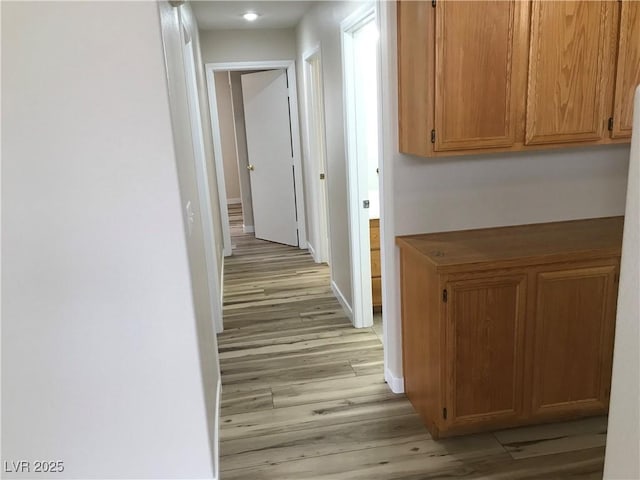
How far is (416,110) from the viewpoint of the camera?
223 cm

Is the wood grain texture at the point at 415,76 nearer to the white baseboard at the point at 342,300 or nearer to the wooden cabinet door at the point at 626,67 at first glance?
the wooden cabinet door at the point at 626,67

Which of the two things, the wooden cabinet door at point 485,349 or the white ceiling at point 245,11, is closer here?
the wooden cabinet door at point 485,349

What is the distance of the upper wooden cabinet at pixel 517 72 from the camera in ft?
6.81

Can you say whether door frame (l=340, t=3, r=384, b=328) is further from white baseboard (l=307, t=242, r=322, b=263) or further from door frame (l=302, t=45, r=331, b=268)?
white baseboard (l=307, t=242, r=322, b=263)

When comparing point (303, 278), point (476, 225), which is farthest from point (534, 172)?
point (303, 278)

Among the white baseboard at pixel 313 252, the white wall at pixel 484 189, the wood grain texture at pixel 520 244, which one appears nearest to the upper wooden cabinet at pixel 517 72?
the white wall at pixel 484 189

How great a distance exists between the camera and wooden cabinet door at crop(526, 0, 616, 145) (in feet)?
6.95

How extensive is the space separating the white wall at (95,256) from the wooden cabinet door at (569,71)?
1.53 meters

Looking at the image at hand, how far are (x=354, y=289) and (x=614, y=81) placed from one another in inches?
77.7

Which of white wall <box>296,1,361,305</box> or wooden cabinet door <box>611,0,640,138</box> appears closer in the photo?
wooden cabinet door <box>611,0,640,138</box>

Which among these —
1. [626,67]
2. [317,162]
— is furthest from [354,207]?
[317,162]

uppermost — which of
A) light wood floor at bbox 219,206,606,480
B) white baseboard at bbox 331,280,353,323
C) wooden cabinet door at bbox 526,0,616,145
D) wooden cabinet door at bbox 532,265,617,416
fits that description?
wooden cabinet door at bbox 526,0,616,145

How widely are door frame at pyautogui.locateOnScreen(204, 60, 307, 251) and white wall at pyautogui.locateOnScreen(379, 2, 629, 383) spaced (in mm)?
3133

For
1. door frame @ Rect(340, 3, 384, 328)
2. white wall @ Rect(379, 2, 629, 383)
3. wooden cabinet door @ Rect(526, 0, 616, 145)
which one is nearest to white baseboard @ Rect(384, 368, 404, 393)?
white wall @ Rect(379, 2, 629, 383)
